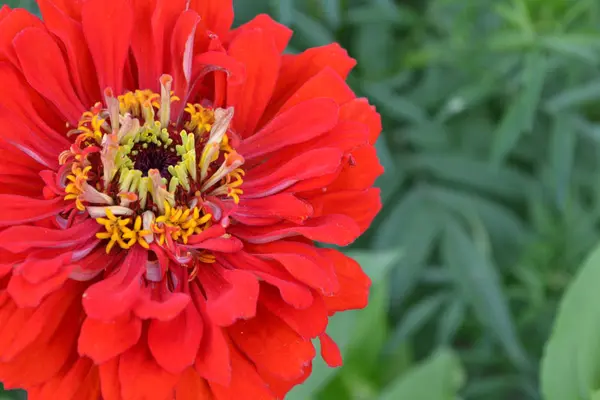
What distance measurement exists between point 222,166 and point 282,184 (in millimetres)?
61

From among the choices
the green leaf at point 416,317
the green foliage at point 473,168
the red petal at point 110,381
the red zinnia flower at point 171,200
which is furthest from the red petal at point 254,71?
the green leaf at point 416,317

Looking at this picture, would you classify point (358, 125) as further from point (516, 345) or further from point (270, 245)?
point (516, 345)

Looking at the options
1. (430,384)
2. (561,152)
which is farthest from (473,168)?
(430,384)

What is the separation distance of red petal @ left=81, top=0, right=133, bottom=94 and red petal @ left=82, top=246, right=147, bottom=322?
151 mm

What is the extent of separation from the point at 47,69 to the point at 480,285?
2.15 ft

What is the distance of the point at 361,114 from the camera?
55 cm

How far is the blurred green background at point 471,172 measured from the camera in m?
0.91

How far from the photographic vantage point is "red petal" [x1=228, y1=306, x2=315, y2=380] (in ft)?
1.52

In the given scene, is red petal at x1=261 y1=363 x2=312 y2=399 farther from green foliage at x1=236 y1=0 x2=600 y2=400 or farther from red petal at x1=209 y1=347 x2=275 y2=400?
green foliage at x1=236 y1=0 x2=600 y2=400

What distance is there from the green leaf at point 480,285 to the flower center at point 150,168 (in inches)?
19.5

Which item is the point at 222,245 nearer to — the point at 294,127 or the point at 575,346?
the point at 294,127

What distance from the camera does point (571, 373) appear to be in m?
0.70

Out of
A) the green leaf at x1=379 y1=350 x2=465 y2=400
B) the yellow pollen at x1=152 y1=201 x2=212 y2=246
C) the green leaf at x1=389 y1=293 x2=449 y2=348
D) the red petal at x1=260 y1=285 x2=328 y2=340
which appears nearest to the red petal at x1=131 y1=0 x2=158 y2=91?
the yellow pollen at x1=152 y1=201 x2=212 y2=246

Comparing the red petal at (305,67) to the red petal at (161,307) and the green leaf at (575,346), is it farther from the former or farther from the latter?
the green leaf at (575,346)
